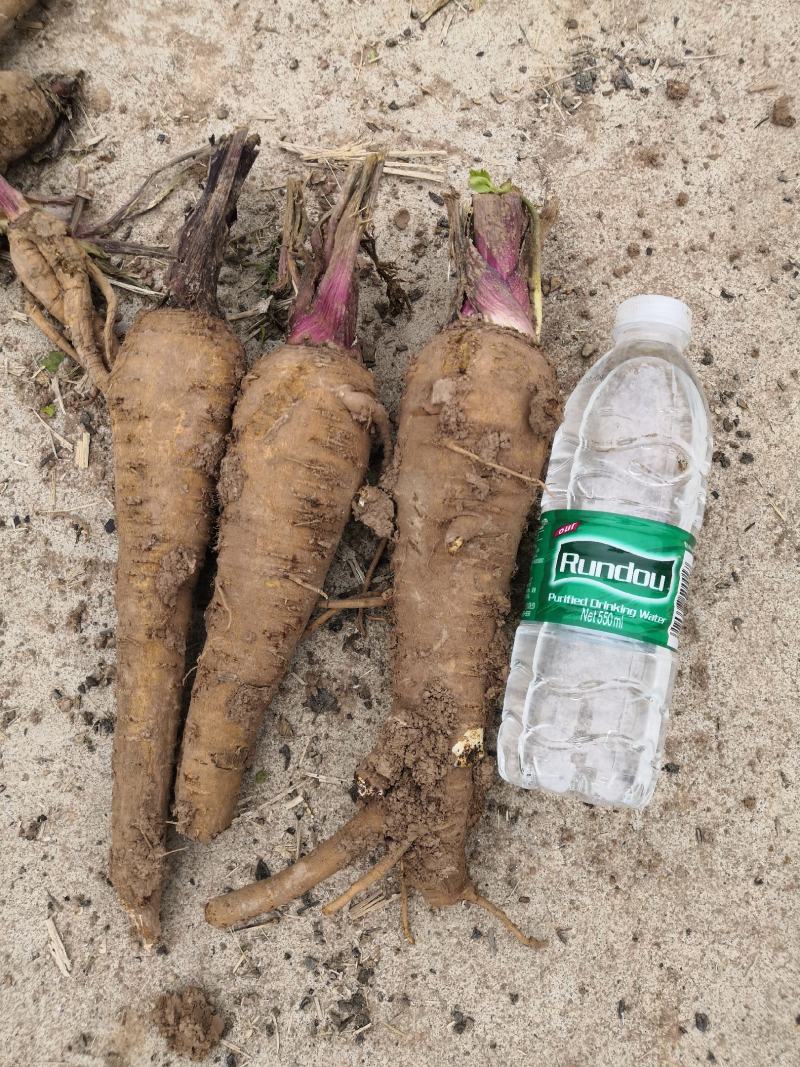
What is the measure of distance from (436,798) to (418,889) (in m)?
0.29

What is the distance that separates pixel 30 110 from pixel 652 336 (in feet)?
5.74

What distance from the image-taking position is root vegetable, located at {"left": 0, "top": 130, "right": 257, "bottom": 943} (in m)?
1.74

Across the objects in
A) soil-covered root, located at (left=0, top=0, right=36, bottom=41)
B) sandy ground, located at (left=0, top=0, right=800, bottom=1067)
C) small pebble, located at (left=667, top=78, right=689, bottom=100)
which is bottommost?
sandy ground, located at (left=0, top=0, right=800, bottom=1067)

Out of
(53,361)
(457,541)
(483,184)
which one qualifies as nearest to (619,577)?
(457,541)

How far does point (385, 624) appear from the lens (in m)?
1.96

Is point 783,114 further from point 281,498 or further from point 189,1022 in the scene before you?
point 189,1022

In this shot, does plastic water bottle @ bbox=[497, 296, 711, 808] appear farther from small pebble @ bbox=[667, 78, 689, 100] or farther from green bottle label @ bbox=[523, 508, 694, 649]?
small pebble @ bbox=[667, 78, 689, 100]

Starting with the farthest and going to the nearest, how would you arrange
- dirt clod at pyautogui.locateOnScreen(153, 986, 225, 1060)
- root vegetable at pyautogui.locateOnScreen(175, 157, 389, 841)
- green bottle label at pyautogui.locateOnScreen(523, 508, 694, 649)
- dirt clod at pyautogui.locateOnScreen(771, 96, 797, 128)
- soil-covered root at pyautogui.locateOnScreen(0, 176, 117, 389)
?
dirt clod at pyautogui.locateOnScreen(771, 96, 797, 128)
soil-covered root at pyautogui.locateOnScreen(0, 176, 117, 389)
dirt clod at pyautogui.locateOnScreen(153, 986, 225, 1060)
root vegetable at pyautogui.locateOnScreen(175, 157, 389, 841)
green bottle label at pyautogui.locateOnScreen(523, 508, 694, 649)

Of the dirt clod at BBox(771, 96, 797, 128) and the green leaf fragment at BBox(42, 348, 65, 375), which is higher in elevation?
the dirt clod at BBox(771, 96, 797, 128)

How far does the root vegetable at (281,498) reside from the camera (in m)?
1.68

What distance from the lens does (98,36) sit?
7.10 feet

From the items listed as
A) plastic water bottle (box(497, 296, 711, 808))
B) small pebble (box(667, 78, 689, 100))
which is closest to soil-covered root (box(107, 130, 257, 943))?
plastic water bottle (box(497, 296, 711, 808))

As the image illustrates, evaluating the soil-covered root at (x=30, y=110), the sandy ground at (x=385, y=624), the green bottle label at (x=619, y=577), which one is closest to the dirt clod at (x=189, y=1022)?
the sandy ground at (x=385, y=624)

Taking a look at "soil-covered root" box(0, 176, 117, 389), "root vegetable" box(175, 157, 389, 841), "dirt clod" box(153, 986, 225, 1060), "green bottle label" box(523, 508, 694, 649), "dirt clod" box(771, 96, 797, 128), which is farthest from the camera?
"dirt clod" box(771, 96, 797, 128)
